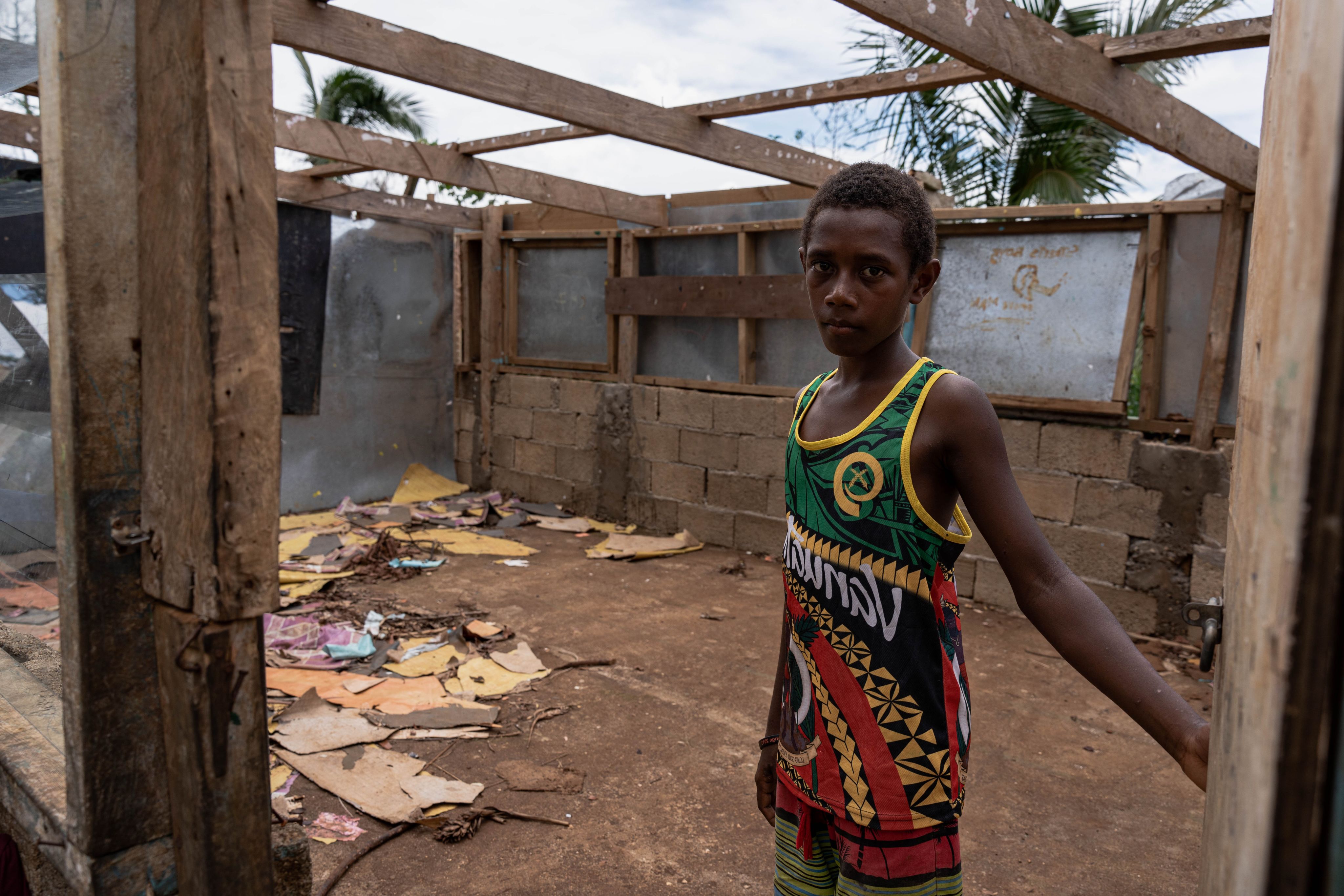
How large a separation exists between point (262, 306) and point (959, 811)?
Result: 4.15 feet

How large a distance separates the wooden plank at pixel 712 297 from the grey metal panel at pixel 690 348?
13cm

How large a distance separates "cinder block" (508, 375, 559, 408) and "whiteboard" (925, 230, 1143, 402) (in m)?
3.77

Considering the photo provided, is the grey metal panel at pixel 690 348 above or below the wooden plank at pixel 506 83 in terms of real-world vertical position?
below

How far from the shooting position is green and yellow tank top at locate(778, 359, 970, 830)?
1.33 meters

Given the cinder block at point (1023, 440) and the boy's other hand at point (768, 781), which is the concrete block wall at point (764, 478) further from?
the boy's other hand at point (768, 781)

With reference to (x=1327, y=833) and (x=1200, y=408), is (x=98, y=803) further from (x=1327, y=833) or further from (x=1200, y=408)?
(x=1200, y=408)

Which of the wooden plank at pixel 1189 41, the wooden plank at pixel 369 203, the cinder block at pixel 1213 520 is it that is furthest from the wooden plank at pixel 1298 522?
the wooden plank at pixel 369 203

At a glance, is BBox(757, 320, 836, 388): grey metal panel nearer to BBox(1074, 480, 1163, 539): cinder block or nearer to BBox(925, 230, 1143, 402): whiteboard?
BBox(925, 230, 1143, 402): whiteboard

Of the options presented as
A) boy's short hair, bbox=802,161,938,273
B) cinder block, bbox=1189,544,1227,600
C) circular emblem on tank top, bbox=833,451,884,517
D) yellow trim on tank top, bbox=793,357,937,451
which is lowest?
cinder block, bbox=1189,544,1227,600

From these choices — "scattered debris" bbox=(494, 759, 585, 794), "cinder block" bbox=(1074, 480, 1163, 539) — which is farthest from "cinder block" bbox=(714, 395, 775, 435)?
"scattered debris" bbox=(494, 759, 585, 794)

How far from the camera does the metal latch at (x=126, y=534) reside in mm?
1263

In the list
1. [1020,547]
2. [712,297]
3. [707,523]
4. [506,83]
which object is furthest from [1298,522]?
[707,523]

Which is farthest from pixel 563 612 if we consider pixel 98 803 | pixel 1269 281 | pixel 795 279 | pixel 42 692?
pixel 1269 281

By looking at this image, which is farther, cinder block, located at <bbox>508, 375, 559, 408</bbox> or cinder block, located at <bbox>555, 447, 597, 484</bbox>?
cinder block, located at <bbox>508, 375, 559, 408</bbox>
